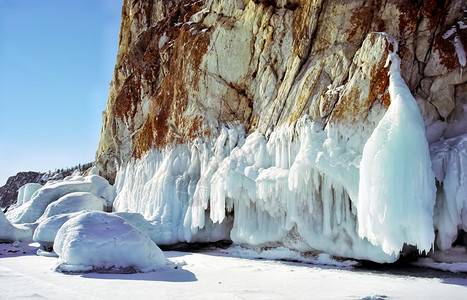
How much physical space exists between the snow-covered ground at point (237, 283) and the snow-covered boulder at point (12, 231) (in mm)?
6228

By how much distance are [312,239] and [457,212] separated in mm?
3603

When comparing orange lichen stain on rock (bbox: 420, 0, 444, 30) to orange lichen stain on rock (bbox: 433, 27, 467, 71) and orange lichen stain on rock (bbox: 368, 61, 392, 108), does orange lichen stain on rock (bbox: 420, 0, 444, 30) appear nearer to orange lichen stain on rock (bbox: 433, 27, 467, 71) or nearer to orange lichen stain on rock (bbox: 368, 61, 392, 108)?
orange lichen stain on rock (bbox: 433, 27, 467, 71)

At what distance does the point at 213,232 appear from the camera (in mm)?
13125

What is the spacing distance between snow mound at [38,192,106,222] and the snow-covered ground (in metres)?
5.99

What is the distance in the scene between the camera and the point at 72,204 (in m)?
15.9

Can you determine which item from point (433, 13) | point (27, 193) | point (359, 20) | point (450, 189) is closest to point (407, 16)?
point (433, 13)

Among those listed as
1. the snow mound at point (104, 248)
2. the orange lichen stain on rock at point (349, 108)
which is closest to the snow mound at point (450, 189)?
the orange lichen stain on rock at point (349, 108)

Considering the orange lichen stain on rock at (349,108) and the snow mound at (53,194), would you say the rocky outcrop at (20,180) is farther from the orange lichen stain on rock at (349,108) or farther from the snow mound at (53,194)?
the orange lichen stain on rock at (349,108)

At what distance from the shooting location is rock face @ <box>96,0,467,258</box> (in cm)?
948

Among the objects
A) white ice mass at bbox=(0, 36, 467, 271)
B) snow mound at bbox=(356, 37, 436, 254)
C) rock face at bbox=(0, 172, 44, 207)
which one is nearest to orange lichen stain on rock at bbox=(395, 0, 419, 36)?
white ice mass at bbox=(0, 36, 467, 271)

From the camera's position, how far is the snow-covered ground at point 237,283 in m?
6.23

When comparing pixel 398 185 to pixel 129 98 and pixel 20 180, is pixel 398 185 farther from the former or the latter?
pixel 20 180

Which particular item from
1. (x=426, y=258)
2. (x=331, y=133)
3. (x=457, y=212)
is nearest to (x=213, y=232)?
(x=331, y=133)

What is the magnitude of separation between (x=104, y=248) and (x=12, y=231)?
920 cm
